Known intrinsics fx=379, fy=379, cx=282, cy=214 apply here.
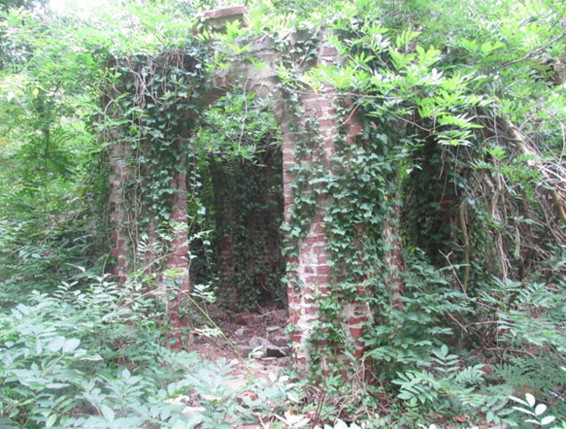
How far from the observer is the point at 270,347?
15.5 feet

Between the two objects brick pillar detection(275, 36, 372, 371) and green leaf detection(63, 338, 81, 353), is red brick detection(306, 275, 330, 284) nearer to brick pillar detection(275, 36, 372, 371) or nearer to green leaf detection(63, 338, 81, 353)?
brick pillar detection(275, 36, 372, 371)

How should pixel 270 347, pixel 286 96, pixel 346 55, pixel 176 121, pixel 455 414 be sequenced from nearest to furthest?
pixel 455 414, pixel 346 55, pixel 286 96, pixel 176 121, pixel 270 347

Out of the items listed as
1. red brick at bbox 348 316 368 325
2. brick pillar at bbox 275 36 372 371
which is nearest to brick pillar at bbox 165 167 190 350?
brick pillar at bbox 275 36 372 371

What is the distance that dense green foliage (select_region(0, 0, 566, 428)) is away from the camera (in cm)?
287

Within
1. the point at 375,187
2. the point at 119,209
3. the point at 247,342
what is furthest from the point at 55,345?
the point at 247,342

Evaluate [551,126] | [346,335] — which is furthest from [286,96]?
[551,126]

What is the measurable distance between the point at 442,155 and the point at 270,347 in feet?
9.85

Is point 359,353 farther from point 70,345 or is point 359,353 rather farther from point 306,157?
point 70,345

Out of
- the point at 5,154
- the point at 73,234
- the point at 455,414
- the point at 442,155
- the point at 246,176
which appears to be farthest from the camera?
the point at 246,176

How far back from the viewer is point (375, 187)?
10.9ft

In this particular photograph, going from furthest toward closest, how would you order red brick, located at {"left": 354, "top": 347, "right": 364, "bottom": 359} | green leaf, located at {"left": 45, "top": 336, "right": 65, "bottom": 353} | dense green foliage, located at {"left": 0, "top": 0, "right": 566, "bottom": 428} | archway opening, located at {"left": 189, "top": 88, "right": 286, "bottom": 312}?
archway opening, located at {"left": 189, "top": 88, "right": 286, "bottom": 312} → red brick, located at {"left": 354, "top": 347, "right": 364, "bottom": 359} → dense green foliage, located at {"left": 0, "top": 0, "right": 566, "bottom": 428} → green leaf, located at {"left": 45, "top": 336, "right": 65, "bottom": 353}

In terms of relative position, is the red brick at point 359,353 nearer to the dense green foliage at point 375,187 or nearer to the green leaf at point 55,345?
the dense green foliage at point 375,187

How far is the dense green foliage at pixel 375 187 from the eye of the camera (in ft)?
9.41

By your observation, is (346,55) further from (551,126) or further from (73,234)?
(73,234)
